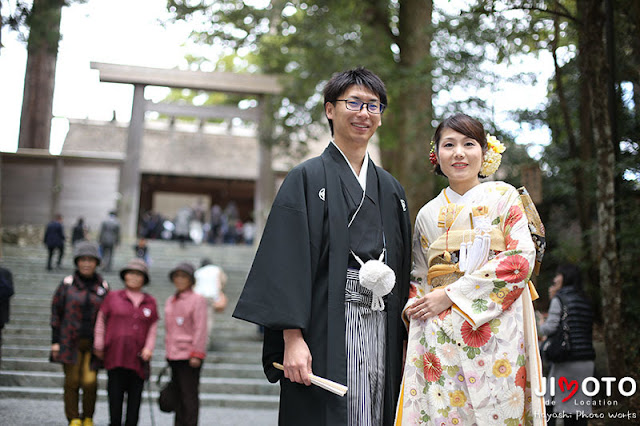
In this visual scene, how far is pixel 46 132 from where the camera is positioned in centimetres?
2097

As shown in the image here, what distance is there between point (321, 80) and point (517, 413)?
31.9 ft

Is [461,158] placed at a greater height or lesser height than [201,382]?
greater

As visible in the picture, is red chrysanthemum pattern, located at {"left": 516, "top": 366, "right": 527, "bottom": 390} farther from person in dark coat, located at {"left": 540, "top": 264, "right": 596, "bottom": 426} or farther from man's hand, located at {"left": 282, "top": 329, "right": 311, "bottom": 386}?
person in dark coat, located at {"left": 540, "top": 264, "right": 596, "bottom": 426}

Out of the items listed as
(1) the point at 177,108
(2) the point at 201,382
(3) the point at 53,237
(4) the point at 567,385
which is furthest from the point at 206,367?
(1) the point at 177,108

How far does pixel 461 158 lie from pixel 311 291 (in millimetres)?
910

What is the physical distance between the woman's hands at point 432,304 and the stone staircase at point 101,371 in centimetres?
508

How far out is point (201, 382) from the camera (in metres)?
7.70

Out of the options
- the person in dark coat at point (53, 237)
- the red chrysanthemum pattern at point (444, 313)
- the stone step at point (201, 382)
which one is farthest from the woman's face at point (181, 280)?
the person in dark coat at point (53, 237)

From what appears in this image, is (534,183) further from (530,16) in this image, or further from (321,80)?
(321,80)

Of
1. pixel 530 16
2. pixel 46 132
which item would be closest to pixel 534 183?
pixel 530 16

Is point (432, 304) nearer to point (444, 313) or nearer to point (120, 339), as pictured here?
point (444, 313)

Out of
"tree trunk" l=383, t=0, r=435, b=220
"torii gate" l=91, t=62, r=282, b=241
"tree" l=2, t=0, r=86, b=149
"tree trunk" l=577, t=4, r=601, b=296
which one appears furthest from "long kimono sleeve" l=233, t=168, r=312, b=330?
"tree" l=2, t=0, r=86, b=149

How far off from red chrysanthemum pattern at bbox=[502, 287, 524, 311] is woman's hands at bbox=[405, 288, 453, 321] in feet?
0.70

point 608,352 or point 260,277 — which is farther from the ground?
point 260,277
